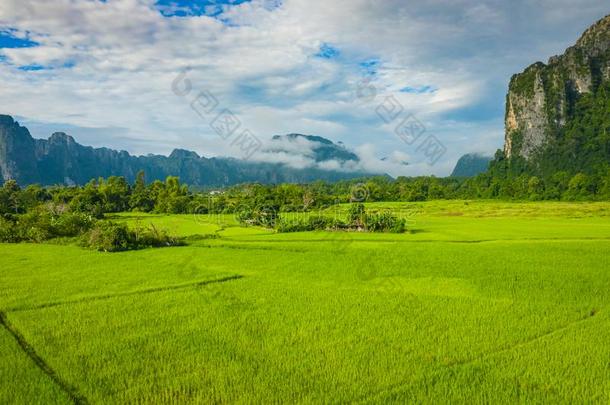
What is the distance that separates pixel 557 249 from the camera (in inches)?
720

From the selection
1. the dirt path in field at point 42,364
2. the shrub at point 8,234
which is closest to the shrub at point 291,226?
the shrub at point 8,234

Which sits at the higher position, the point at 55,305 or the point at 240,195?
the point at 240,195

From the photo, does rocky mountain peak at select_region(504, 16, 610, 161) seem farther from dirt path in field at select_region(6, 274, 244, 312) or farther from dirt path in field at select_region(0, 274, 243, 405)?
dirt path in field at select_region(0, 274, 243, 405)

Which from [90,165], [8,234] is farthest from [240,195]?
[90,165]

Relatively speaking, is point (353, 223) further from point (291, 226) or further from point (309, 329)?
point (309, 329)

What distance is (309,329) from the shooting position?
8562 millimetres

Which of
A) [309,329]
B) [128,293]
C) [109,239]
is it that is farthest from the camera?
[109,239]

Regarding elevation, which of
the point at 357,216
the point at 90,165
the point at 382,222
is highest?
the point at 90,165

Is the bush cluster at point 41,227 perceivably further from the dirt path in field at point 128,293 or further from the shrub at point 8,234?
the dirt path in field at point 128,293

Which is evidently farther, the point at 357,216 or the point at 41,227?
the point at 357,216

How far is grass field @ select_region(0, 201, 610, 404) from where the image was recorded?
619 cm

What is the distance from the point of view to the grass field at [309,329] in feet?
20.3

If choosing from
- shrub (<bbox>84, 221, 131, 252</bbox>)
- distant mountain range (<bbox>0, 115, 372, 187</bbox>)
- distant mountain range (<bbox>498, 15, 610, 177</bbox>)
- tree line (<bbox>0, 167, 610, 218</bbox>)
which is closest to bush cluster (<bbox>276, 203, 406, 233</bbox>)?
tree line (<bbox>0, 167, 610, 218</bbox>)

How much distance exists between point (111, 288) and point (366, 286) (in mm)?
6975
